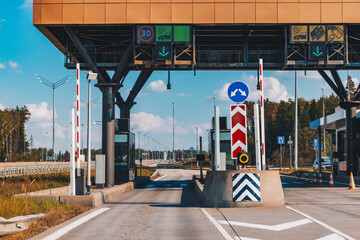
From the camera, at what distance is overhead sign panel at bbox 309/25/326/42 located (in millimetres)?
27094

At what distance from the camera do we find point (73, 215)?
1309cm

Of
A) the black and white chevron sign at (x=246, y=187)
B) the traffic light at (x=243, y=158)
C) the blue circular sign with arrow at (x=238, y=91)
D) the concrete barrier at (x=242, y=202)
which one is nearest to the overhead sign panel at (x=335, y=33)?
the blue circular sign with arrow at (x=238, y=91)

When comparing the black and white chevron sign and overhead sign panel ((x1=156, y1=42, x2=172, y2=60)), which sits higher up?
overhead sign panel ((x1=156, y1=42, x2=172, y2=60))

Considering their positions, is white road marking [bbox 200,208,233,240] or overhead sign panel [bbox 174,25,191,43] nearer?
white road marking [bbox 200,208,233,240]

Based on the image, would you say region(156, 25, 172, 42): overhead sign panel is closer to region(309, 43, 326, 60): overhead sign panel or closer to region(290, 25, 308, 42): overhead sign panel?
region(290, 25, 308, 42): overhead sign panel

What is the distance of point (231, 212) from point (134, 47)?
16.1 m

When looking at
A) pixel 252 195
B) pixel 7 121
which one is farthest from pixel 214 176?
pixel 7 121

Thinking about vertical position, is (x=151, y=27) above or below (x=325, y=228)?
above

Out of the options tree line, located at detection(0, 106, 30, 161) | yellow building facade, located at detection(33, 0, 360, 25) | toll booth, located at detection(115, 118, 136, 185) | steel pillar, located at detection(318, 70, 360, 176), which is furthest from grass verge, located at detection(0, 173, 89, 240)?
tree line, located at detection(0, 106, 30, 161)

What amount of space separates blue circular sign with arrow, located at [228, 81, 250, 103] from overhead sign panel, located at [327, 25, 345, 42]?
14.6m

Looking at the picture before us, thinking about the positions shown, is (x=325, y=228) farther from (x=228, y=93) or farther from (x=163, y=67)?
(x=163, y=67)

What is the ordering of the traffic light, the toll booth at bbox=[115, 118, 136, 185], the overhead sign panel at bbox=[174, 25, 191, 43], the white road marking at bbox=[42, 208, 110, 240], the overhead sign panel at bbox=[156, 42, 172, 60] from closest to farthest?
the white road marking at bbox=[42, 208, 110, 240] → the traffic light → the overhead sign panel at bbox=[174, 25, 191, 43] → the overhead sign panel at bbox=[156, 42, 172, 60] → the toll booth at bbox=[115, 118, 136, 185]

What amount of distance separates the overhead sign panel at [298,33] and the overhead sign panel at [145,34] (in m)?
7.68

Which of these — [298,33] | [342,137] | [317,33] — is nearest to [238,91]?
[298,33]
